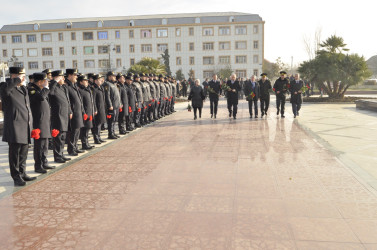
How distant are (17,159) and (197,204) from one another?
299cm

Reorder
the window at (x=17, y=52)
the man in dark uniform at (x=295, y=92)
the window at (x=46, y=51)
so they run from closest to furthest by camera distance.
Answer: the man in dark uniform at (x=295, y=92) → the window at (x=46, y=51) → the window at (x=17, y=52)

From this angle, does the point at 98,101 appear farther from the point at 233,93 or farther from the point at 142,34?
the point at 142,34

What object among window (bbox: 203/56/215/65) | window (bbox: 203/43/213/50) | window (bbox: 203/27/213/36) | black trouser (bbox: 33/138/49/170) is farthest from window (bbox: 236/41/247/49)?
black trouser (bbox: 33/138/49/170)

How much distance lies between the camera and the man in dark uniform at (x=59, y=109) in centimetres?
647

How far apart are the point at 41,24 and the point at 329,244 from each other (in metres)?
72.7

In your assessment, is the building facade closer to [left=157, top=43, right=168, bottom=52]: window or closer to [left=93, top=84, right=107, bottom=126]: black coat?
[left=157, top=43, right=168, bottom=52]: window

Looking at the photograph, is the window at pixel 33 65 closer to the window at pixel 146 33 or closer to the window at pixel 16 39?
the window at pixel 16 39

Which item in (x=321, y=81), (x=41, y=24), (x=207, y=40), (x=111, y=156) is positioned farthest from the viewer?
(x=41, y=24)

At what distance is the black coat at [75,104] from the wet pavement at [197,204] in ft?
2.64

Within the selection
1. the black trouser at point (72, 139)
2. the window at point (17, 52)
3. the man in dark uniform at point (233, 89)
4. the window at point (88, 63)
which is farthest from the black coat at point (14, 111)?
the window at point (17, 52)

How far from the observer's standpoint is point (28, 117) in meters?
5.34

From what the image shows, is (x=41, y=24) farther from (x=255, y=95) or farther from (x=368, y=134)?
(x=368, y=134)

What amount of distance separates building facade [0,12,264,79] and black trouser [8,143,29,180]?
5631cm

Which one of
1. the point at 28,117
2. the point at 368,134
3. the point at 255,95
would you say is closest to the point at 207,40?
the point at 255,95
